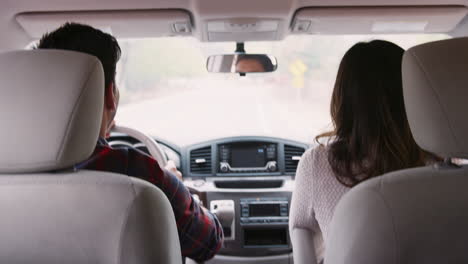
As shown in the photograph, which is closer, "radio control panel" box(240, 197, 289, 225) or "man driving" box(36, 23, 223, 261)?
"man driving" box(36, 23, 223, 261)

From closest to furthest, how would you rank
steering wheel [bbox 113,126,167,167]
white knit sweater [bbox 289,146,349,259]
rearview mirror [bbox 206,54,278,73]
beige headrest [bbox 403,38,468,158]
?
beige headrest [bbox 403,38,468,158], white knit sweater [bbox 289,146,349,259], steering wheel [bbox 113,126,167,167], rearview mirror [bbox 206,54,278,73]

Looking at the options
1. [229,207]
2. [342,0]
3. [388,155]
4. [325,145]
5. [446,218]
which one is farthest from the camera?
[229,207]

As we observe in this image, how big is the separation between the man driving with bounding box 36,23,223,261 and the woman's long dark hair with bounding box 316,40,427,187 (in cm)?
63

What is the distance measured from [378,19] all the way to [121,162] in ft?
6.77

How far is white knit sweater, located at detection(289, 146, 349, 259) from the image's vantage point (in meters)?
2.25

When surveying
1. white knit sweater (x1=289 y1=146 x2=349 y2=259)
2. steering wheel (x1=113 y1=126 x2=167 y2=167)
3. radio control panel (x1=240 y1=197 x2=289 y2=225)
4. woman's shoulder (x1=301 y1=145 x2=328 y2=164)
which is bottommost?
radio control panel (x1=240 y1=197 x2=289 y2=225)

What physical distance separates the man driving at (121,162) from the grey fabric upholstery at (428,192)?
2.69 feet

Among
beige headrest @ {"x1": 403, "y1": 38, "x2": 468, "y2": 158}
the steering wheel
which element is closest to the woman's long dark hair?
beige headrest @ {"x1": 403, "y1": 38, "x2": 468, "y2": 158}

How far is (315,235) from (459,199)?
110cm

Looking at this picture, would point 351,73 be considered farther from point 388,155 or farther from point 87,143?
point 87,143

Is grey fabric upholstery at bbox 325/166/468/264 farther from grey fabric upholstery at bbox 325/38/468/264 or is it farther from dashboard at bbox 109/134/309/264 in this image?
dashboard at bbox 109/134/309/264

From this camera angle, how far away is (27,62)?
1.67 metres

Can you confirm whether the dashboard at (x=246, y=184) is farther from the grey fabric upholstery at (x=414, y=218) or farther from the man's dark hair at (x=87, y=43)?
the grey fabric upholstery at (x=414, y=218)

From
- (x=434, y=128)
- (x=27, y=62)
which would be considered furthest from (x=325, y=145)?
(x=27, y=62)
